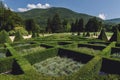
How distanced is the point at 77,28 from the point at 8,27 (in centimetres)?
3281

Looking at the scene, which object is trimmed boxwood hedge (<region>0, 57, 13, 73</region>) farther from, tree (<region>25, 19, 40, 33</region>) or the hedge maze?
tree (<region>25, 19, 40, 33</region>)

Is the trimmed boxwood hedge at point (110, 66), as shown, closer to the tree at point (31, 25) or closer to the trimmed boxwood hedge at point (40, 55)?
the trimmed boxwood hedge at point (40, 55)

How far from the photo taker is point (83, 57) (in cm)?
1096

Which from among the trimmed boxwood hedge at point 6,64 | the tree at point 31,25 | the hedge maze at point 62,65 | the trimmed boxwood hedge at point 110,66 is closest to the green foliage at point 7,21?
the tree at point 31,25

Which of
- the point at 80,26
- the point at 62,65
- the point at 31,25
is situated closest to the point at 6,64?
the point at 62,65

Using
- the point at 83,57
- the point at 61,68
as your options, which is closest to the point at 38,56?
the point at 61,68

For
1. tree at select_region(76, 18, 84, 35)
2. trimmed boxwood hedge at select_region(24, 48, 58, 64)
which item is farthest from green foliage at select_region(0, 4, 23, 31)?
trimmed boxwood hedge at select_region(24, 48, 58, 64)

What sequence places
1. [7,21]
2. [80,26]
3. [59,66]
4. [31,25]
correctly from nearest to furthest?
[59,66] → [7,21] → [31,25] → [80,26]

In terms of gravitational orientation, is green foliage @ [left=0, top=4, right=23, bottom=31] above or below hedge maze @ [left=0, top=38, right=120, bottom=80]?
above

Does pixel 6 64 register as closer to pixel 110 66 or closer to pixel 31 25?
pixel 110 66

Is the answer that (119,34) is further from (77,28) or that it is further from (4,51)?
(77,28)

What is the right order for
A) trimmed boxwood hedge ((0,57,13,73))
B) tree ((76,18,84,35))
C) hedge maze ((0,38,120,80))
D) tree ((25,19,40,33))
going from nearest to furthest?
hedge maze ((0,38,120,80))
trimmed boxwood hedge ((0,57,13,73))
tree ((25,19,40,33))
tree ((76,18,84,35))

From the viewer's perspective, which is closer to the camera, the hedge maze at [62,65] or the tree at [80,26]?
the hedge maze at [62,65]

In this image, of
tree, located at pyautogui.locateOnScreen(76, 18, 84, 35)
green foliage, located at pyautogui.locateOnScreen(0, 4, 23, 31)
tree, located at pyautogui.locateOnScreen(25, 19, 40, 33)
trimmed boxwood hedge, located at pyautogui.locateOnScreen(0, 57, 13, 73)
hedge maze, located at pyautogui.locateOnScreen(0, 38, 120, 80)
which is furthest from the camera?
tree, located at pyautogui.locateOnScreen(76, 18, 84, 35)
